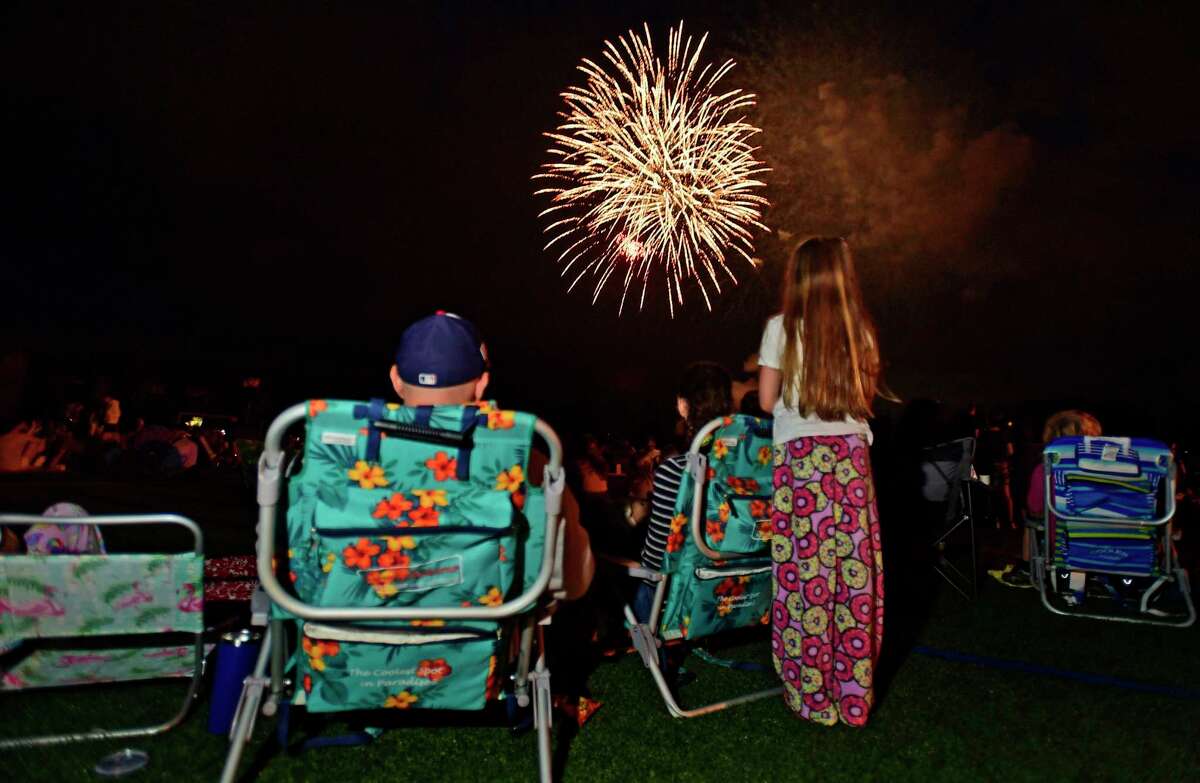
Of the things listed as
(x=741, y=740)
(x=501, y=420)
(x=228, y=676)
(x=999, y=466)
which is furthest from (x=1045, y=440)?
(x=228, y=676)

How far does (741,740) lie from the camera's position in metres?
3.29

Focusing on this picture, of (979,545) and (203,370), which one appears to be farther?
(203,370)

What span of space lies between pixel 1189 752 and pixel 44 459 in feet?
59.5

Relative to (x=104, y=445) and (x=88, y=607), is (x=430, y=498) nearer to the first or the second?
(x=88, y=607)

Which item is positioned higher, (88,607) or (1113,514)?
(88,607)

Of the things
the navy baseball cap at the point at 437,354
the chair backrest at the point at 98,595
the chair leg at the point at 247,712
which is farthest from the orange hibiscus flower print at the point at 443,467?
the chair backrest at the point at 98,595

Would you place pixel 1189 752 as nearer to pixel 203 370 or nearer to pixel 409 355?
pixel 409 355

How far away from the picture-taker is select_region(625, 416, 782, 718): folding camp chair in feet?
11.2

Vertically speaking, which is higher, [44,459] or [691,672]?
[691,672]

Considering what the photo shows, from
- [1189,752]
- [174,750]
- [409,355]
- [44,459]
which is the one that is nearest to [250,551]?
[174,750]

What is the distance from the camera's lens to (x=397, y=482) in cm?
231

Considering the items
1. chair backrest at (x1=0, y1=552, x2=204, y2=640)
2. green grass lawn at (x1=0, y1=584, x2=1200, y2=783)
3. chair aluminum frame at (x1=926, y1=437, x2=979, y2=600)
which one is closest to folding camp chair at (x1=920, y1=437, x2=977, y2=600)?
→ chair aluminum frame at (x1=926, y1=437, x2=979, y2=600)

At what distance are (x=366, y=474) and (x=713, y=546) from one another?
179 cm

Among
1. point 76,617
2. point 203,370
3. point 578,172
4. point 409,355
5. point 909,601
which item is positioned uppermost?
point 578,172
